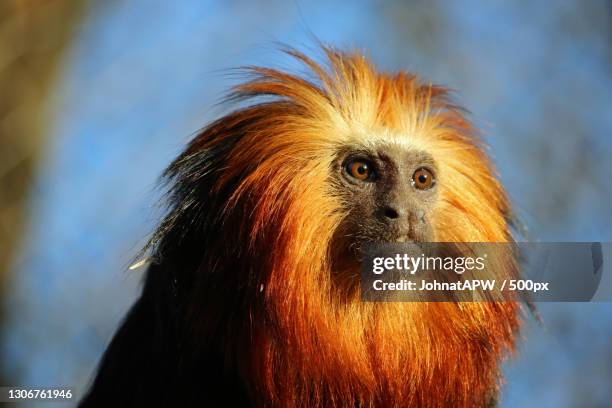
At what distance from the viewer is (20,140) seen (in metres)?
2.45

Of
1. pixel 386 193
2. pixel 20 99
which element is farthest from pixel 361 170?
pixel 20 99

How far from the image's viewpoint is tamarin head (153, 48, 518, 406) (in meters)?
1.94

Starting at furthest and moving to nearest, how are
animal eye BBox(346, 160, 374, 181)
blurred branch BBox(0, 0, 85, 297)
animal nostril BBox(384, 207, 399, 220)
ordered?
blurred branch BBox(0, 0, 85, 297)
animal eye BBox(346, 160, 374, 181)
animal nostril BBox(384, 207, 399, 220)

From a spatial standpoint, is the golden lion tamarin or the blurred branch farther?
the blurred branch

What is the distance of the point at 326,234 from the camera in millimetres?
2016

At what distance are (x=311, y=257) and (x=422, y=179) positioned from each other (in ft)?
1.03

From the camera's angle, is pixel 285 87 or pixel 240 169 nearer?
pixel 240 169

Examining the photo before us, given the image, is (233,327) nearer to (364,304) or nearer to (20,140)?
(364,304)

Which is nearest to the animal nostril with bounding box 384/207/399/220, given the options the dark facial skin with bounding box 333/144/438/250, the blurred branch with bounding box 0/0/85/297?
the dark facial skin with bounding box 333/144/438/250

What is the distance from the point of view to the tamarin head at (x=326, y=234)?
1.94 m

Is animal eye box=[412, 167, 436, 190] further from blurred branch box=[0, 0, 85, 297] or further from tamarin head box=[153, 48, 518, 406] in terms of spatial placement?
blurred branch box=[0, 0, 85, 297]

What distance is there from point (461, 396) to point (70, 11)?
149 cm

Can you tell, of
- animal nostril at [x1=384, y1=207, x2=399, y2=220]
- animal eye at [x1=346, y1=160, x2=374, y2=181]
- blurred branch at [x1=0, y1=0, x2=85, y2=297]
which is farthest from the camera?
blurred branch at [x1=0, y1=0, x2=85, y2=297]

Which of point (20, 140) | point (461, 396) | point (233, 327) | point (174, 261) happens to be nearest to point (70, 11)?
point (20, 140)
